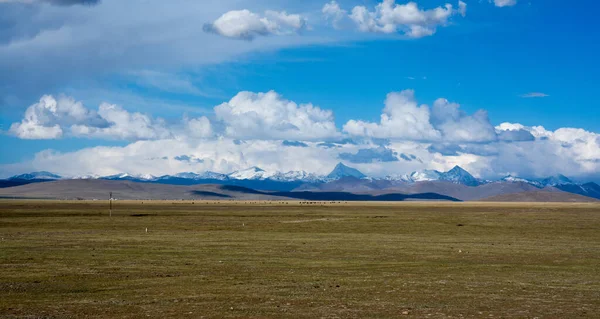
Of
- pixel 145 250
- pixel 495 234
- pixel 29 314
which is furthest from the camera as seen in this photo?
pixel 495 234

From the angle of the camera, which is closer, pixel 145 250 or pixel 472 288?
pixel 472 288

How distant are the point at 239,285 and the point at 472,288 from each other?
9.92 meters

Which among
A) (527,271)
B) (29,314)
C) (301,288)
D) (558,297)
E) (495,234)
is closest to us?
(29,314)

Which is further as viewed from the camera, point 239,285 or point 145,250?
point 145,250

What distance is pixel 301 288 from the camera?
26578mm

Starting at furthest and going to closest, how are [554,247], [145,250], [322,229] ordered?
[322,229], [554,247], [145,250]

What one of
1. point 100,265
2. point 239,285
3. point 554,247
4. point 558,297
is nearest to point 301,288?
point 239,285

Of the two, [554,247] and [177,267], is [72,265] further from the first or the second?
[554,247]

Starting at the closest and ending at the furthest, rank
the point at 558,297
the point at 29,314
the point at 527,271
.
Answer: the point at 29,314
the point at 558,297
the point at 527,271

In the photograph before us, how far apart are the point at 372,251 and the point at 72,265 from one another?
20.6 m

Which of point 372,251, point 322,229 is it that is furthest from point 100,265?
point 322,229

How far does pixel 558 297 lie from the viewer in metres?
24.2

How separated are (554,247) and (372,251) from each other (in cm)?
1536

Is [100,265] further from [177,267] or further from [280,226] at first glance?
[280,226]
